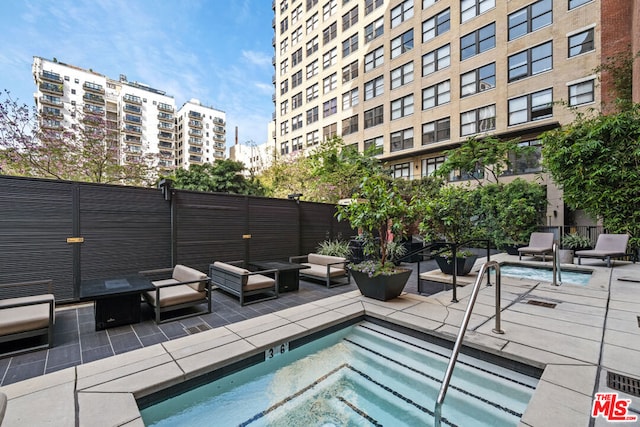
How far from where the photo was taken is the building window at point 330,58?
25.3 metres

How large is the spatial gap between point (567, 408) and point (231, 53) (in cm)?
4716

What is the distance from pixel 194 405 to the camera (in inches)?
97.2

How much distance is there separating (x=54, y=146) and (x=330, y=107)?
2065 centimetres

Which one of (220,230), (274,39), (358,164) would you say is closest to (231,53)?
(274,39)

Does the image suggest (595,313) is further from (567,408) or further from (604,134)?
(604,134)

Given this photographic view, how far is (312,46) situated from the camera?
27.6m

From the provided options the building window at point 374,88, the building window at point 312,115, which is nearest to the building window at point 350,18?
the building window at point 374,88

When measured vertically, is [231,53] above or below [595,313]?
above

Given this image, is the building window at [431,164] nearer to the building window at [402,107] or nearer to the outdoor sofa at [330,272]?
the building window at [402,107]

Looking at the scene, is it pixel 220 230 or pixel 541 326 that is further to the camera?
pixel 220 230

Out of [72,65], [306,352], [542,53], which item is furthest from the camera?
[72,65]

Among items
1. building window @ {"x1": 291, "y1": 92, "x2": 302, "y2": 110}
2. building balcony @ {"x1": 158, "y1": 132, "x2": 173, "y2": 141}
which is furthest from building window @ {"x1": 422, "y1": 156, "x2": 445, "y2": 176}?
building balcony @ {"x1": 158, "y1": 132, "x2": 173, "y2": 141}

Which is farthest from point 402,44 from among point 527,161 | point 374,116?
point 527,161

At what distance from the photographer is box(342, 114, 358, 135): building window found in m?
23.8
